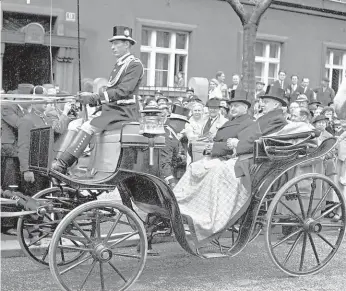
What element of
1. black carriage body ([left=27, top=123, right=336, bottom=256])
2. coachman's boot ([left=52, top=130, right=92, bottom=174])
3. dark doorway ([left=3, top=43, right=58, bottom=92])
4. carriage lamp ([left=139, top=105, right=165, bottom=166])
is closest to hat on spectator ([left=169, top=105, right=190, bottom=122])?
black carriage body ([left=27, top=123, right=336, bottom=256])

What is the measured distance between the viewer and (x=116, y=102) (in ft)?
18.7

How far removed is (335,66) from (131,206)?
48.8ft

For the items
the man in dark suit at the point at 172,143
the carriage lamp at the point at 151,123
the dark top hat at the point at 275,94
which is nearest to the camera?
the carriage lamp at the point at 151,123

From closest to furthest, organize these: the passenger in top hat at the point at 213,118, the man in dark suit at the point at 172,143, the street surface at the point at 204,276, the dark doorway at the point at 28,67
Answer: the street surface at the point at 204,276
the man in dark suit at the point at 172,143
the passenger in top hat at the point at 213,118
the dark doorway at the point at 28,67

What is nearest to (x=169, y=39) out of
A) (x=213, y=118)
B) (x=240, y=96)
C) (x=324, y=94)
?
(x=324, y=94)

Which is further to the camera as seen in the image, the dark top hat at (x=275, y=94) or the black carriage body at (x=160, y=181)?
the dark top hat at (x=275, y=94)

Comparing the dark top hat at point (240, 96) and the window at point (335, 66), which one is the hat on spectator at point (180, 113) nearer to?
the dark top hat at point (240, 96)

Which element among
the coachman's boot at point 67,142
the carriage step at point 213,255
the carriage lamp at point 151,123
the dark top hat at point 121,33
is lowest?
the carriage step at point 213,255

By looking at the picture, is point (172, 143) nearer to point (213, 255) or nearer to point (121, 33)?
point (121, 33)

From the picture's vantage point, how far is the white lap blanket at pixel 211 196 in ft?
18.7

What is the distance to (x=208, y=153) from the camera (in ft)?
22.1

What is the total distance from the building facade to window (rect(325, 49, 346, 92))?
3 cm

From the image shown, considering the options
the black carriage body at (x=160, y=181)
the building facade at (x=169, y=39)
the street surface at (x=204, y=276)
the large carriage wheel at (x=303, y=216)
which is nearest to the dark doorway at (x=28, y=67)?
the building facade at (x=169, y=39)

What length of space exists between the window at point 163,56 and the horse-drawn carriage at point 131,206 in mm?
9728
